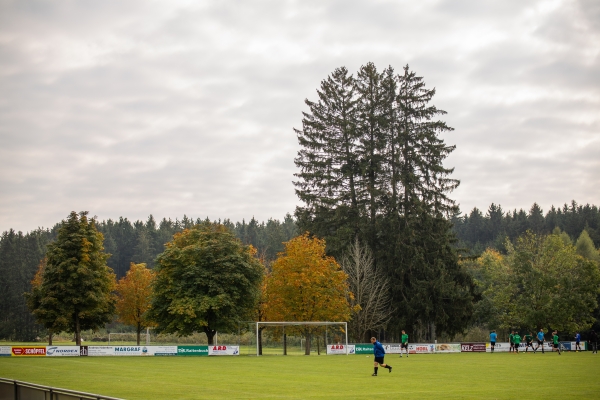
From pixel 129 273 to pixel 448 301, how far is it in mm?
45793

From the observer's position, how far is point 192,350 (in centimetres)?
5406

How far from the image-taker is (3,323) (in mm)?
110938

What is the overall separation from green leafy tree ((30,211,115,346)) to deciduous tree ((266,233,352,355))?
18358 mm

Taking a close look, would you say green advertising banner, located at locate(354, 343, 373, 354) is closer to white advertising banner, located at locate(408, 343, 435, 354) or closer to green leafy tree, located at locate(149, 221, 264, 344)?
white advertising banner, located at locate(408, 343, 435, 354)

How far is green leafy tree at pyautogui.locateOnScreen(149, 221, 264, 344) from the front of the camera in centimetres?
5756

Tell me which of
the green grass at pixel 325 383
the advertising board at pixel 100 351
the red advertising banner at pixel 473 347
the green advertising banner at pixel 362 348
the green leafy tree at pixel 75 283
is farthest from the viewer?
the red advertising banner at pixel 473 347

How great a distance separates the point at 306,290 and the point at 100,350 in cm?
1900

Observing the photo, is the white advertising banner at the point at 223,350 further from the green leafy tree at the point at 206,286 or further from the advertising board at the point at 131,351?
the advertising board at the point at 131,351

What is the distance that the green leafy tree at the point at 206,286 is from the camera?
57562 millimetres

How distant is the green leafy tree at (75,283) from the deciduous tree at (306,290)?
18358 millimetres

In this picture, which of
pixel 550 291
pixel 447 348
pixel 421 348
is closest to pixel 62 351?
pixel 421 348

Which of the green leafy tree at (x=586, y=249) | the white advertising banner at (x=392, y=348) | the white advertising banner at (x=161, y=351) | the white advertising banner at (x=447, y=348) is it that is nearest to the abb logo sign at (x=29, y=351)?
the white advertising banner at (x=161, y=351)

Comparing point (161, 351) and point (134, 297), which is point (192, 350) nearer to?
point (161, 351)

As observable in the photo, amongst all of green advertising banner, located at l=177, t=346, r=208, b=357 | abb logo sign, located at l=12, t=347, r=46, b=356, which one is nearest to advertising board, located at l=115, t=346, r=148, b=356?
green advertising banner, located at l=177, t=346, r=208, b=357
